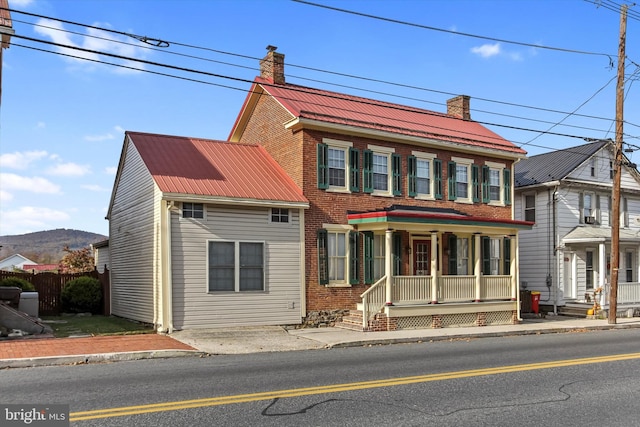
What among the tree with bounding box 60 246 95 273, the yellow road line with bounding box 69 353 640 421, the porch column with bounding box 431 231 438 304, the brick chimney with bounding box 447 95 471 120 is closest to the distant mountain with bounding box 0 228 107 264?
the tree with bounding box 60 246 95 273

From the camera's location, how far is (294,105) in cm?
2059

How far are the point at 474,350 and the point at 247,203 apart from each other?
24.9 feet

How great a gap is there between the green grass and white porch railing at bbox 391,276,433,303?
24.6 ft

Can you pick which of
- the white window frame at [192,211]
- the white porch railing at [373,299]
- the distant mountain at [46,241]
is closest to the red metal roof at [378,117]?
the white window frame at [192,211]

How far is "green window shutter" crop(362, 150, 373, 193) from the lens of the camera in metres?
20.8

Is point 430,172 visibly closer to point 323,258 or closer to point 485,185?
point 485,185

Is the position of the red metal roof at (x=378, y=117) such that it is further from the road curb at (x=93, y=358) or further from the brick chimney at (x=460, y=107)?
the road curb at (x=93, y=358)

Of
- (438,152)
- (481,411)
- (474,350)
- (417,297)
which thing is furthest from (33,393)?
(438,152)

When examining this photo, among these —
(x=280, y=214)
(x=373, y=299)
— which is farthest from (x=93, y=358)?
(x=373, y=299)

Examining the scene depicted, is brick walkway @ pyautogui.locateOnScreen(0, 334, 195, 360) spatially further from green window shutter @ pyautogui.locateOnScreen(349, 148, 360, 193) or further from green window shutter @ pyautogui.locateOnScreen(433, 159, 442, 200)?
green window shutter @ pyautogui.locateOnScreen(433, 159, 442, 200)

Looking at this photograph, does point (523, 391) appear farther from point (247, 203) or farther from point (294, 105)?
point (294, 105)

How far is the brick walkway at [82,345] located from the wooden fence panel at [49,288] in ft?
26.5

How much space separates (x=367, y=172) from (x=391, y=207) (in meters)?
1.53

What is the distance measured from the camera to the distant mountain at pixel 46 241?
132750 mm
